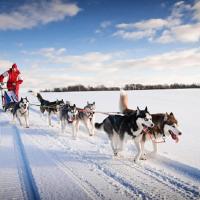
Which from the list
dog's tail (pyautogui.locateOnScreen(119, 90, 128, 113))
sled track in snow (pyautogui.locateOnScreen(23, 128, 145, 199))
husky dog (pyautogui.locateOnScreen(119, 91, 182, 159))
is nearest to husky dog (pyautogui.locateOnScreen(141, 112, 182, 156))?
husky dog (pyautogui.locateOnScreen(119, 91, 182, 159))

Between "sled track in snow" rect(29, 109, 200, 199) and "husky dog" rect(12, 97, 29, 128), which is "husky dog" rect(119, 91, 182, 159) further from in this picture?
"husky dog" rect(12, 97, 29, 128)

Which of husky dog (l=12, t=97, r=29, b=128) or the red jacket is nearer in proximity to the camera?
husky dog (l=12, t=97, r=29, b=128)

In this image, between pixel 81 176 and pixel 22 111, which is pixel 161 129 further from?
pixel 22 111

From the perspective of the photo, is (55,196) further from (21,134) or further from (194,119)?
(194,119)

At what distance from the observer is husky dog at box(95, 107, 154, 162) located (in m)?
4.69

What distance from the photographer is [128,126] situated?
4914 millimetres

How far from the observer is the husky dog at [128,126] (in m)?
4.69

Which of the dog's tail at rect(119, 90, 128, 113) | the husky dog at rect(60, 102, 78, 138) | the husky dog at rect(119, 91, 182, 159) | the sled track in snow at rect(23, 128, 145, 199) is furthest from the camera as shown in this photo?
the husky dog at rect(60, 102, 78, 138)

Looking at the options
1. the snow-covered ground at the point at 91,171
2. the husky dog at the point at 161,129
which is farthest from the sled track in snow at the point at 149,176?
the husky dog at the point at 161,129

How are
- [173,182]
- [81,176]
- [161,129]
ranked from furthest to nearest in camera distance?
[161,129] < [81,176] < [173,182]

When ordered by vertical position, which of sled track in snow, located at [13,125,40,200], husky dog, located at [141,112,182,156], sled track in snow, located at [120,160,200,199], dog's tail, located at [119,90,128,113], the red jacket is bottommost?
sled track in snow, located at [120,160,200,199]

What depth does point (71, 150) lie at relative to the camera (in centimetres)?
525

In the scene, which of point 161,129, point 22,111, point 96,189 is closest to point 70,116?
point 22,111

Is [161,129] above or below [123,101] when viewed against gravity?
below
